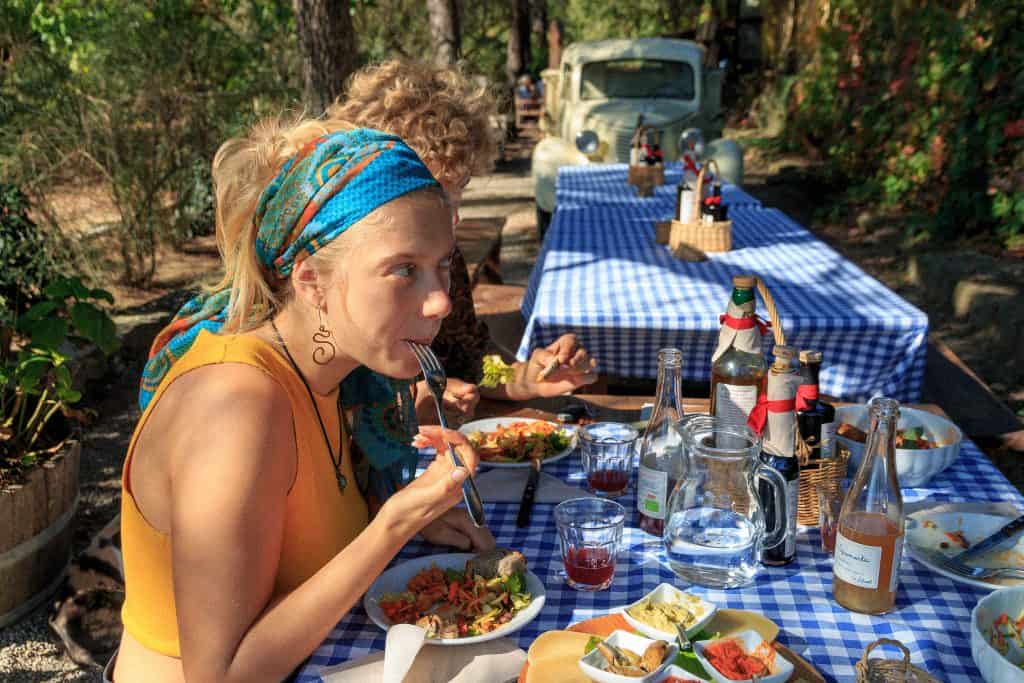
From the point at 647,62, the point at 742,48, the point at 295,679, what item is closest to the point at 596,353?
the point at 295,679

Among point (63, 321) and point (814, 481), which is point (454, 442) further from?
point (63, 321)

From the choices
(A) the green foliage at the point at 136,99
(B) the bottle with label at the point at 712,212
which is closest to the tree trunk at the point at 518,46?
(A) the green foliage at the point at 136,99

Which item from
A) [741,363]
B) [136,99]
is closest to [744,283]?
[741,363]

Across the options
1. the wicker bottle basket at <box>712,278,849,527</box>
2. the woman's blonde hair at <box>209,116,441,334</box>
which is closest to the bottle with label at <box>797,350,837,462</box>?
the wicker bottle basket at <box>712,278,849,527</box>

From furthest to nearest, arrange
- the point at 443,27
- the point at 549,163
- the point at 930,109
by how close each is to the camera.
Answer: the point at 443,27 → the point at 930,109 → the point at 549,163

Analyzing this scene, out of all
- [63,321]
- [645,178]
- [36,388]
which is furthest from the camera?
[645,178]

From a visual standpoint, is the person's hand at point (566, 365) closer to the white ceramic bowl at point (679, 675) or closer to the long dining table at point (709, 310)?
the long dining table at point (709, 310)

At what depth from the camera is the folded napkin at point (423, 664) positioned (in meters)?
1.24

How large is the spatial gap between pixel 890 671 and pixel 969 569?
406mm

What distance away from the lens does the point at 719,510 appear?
1475 millimetres

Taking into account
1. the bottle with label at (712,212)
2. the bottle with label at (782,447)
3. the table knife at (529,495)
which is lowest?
the bottle with label at (712,212)

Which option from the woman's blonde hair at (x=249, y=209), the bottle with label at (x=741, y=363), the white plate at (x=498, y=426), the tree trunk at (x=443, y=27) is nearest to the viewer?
the woman's blonde hair at (x=249, y=209)

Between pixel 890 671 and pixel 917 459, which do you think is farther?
pixel 917 459

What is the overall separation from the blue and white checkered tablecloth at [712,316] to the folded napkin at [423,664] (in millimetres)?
1885
